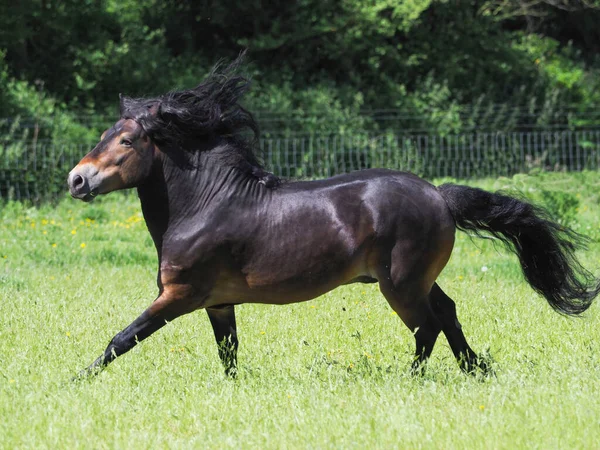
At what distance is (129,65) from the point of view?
20062 mm

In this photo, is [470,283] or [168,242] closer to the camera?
[168,242]

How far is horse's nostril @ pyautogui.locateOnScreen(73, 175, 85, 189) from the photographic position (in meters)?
5.88

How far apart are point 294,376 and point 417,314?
0.88m

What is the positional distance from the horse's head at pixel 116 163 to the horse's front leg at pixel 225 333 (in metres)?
1.01

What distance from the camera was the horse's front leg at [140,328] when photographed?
5805 millimetres

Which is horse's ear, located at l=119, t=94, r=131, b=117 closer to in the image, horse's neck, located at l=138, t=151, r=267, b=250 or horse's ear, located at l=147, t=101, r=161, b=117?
horse's ear, located at l=147, t=101, r=161, b=117

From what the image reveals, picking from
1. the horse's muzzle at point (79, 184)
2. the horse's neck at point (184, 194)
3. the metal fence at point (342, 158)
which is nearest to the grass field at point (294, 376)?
the horse's neck at point (184, 194)

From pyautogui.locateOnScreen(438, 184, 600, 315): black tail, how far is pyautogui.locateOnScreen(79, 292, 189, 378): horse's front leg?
77.7 inches

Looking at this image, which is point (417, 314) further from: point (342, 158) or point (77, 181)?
point (342, 158)

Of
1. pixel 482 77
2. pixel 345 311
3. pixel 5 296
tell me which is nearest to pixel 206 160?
pixel 345 311

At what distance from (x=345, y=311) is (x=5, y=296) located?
303cm

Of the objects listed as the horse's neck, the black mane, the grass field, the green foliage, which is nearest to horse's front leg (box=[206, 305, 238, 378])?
the grass field

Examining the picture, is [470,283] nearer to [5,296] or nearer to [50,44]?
[5,296]

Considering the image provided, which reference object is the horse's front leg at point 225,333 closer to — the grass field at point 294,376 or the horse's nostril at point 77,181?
the grass field at point 294,376
